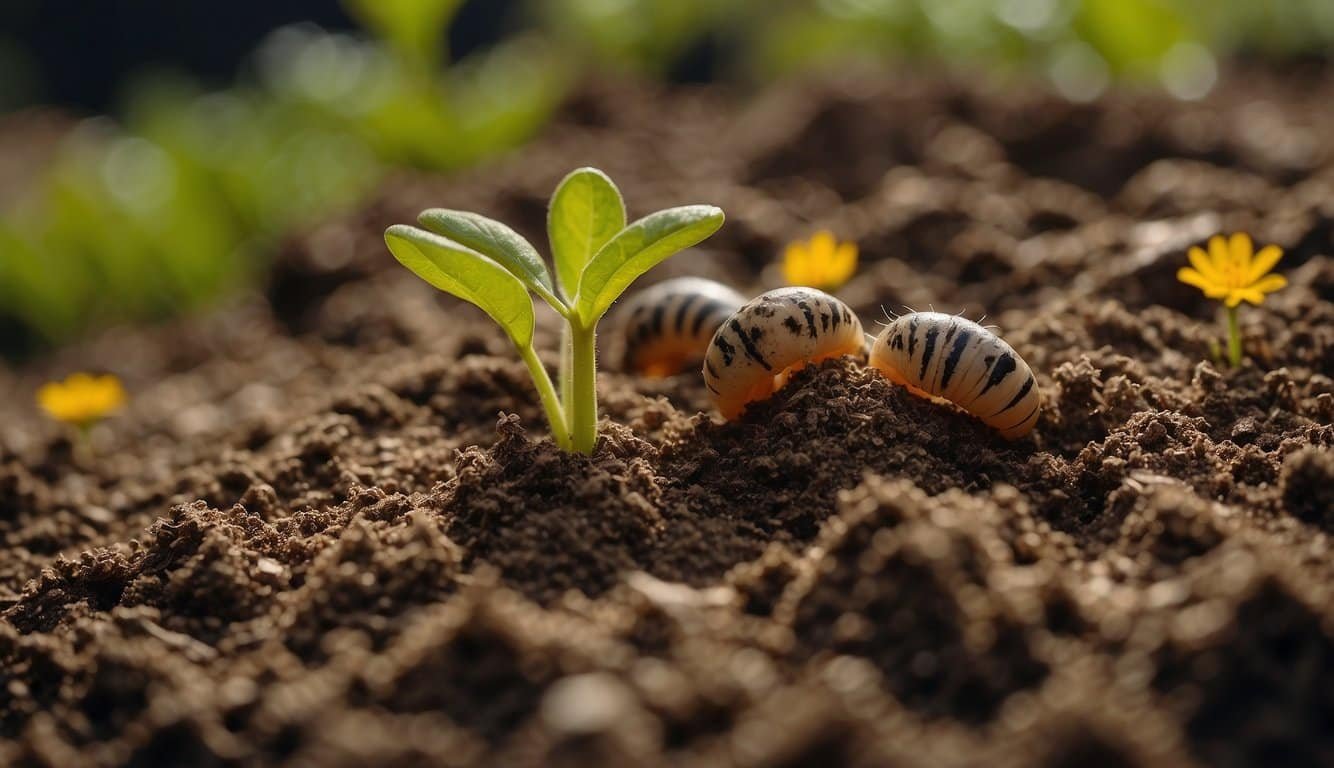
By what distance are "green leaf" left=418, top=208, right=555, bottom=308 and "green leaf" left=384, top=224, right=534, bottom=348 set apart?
3cm

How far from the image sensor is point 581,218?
268 centimetres

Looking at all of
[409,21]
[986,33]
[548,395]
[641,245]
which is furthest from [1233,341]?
[409,21]

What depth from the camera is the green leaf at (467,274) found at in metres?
2.41

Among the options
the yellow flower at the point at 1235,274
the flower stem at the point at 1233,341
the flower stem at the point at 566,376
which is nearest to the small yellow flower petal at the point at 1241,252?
the yellow flower at the point at 1235,274

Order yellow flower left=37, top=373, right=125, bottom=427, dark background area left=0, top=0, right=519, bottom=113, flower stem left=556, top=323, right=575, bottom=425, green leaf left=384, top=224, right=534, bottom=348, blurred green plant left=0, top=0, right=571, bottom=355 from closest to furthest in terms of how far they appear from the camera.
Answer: green leaf left=384, top=224, right=534, bottom=348 → flower stem left=556, top=323, right=575, bottom=425 → yellow flower left=37, top=373, right=125, bottom=427 → blurred green plant left=0, top=0, right=571, bottom=355 → dark background area left=0, top=0, right=519, bottom=113

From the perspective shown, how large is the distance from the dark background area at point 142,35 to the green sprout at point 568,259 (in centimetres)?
894

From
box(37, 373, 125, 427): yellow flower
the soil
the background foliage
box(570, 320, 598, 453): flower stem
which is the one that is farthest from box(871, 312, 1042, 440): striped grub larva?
the background foliage

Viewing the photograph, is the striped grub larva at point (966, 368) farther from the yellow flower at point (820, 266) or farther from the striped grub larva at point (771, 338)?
the yellow flower at point (820, 266)

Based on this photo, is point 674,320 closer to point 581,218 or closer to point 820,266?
point 820,266

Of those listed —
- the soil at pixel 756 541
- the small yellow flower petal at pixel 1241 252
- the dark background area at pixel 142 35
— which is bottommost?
the soil at pixel 756 541

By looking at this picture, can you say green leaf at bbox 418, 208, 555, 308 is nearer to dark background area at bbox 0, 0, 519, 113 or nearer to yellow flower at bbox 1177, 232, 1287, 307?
yellow flower at bbox 1177, 232, 1287, 307

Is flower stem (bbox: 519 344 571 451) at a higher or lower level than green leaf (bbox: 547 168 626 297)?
lower

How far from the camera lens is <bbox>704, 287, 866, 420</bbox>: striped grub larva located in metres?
2.72

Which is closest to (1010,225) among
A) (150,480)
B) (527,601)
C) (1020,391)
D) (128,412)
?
(1020,391)
